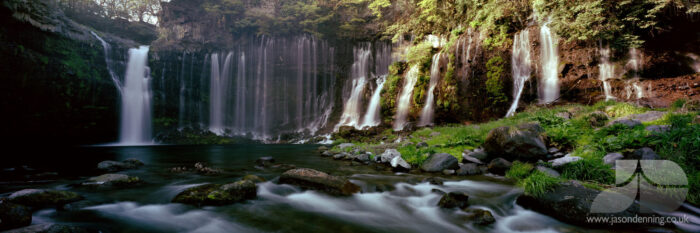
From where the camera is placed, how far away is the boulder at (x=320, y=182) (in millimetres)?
4367

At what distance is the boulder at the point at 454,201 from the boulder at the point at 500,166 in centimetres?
229

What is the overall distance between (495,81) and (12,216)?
1562 cm

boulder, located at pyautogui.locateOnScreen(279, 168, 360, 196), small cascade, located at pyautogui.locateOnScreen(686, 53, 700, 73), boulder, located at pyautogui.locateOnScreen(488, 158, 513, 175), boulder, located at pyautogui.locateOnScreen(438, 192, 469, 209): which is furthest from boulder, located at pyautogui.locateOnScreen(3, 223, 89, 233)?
small cascade, located at pyautogui.locateOnScreen(686, 53, 700, 73)

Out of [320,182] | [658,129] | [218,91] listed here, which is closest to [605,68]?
[658,129]

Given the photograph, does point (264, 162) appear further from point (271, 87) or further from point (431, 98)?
point (271, 87)

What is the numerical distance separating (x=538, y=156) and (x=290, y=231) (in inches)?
209

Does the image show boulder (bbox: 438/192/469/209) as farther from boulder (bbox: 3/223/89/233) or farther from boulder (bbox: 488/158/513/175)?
boulder (bbox: 3/223/89/233)

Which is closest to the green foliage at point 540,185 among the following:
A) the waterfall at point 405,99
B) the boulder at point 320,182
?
the boulder at point 320,182

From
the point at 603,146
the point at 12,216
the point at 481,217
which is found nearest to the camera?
the point at 12,216

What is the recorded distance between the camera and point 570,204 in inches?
116

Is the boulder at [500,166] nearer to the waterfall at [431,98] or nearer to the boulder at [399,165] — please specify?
the boulder at [399,165]

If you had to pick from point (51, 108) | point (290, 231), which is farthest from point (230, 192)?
point (51, 108)

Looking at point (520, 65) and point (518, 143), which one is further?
point (520, 65)

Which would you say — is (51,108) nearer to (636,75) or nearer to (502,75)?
(502,75)
